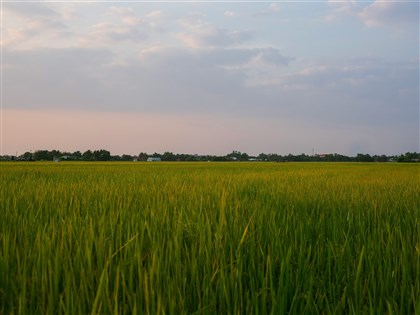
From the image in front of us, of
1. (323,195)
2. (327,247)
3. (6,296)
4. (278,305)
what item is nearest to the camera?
(278,305)

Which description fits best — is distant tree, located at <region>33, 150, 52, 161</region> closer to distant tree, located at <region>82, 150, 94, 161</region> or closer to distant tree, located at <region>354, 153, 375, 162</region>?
distant tree, located at <region>82, 150, 94, 161</region>

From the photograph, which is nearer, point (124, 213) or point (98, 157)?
point (124, 213)

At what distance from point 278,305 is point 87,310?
24.5 inches

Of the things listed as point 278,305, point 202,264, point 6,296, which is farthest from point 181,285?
point 6,296

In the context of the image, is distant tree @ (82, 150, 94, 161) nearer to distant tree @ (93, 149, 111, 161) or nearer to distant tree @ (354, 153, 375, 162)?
distant tree @ (93, 149, 111, 161)

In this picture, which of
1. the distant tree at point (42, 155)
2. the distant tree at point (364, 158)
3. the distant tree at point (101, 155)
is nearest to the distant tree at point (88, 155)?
the distant tree at point (101, 155)

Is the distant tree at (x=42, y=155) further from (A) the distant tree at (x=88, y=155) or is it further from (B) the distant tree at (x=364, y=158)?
(B) the distant tree at (x=364, y=158)

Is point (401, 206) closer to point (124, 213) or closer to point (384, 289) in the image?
point (384, 289)

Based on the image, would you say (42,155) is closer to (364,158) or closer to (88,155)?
(88,155)

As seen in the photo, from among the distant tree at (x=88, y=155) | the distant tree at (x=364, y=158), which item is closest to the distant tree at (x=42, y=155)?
the distant tree at (x=88, y=155)

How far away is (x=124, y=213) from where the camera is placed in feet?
8.11

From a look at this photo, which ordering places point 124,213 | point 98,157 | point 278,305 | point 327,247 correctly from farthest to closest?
point 98,157
point 124,213
point 327,247
point 278,305

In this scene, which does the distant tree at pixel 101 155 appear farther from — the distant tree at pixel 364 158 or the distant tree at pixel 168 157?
the distant tree at pixel 364 158

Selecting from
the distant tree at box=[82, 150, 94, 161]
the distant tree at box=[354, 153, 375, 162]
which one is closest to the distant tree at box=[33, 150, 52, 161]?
the distant tree at box=[82, 150, 94, 161]
